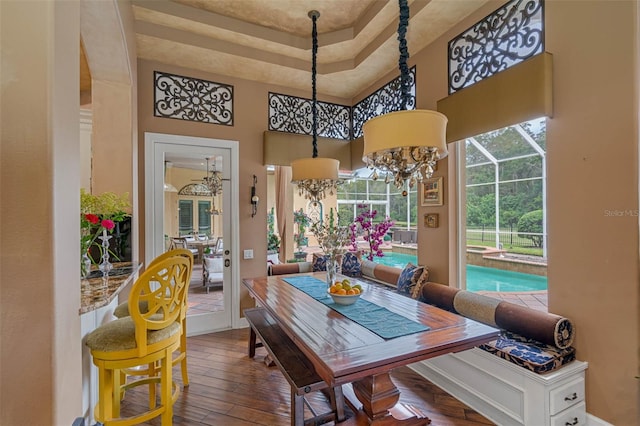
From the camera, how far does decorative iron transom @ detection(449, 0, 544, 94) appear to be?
93.8 inches

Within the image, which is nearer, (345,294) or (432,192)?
(345,294)

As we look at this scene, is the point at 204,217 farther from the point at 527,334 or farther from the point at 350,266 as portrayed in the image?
the point at 527,334

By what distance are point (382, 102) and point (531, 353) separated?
10.9 ft

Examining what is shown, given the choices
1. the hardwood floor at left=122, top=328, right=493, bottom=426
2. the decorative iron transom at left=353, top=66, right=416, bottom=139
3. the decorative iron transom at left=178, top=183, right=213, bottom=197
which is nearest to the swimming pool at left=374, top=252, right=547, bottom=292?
the hardwood floor at left=122, top=328, right=493, bottom=426

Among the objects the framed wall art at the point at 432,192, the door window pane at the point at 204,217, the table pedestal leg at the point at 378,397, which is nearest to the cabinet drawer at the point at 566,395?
the table pedestal leg at the point at 378,397

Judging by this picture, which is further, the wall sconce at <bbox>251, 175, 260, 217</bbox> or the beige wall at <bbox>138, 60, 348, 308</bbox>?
the wall sconce at <bbox>251, 175, 260, 217</bbox>

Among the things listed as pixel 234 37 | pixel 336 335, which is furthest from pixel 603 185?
pixel 234 37

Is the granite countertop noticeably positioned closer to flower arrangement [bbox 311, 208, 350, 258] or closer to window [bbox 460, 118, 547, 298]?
flower arrangement [bbox 311, 208, 350, 258]

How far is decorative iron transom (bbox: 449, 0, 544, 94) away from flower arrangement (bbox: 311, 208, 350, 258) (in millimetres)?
1918

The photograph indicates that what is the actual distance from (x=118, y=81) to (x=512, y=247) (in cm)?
419

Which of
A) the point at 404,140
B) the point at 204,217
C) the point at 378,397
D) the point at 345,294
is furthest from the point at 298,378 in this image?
the point at 204,217

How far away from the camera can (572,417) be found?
6.54ft

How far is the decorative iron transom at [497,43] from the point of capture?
2383 mm

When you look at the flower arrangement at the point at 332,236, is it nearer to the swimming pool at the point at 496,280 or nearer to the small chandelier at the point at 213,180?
the swimming pool at the point at 496,280
